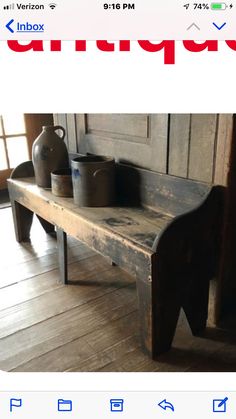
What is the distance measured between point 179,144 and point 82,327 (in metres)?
0.62

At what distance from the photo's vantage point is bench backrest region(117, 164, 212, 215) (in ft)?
3.36

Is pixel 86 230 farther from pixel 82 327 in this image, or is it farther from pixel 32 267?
pixel 32 267

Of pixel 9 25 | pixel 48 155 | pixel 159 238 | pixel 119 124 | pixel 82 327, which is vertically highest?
pixel 9 25

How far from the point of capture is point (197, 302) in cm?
101

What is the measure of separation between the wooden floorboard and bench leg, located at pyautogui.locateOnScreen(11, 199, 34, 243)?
0.24 m

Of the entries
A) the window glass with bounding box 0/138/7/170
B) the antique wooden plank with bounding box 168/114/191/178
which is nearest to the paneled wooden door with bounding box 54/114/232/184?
the antique wooden plank with bounding box 168/114/191/178

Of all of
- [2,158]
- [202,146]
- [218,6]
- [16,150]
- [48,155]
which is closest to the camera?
[218,6]

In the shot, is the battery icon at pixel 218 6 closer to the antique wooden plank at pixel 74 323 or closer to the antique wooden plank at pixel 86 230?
the antique wooden plank at pixel 86 230

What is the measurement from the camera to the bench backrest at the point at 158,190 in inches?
40.3

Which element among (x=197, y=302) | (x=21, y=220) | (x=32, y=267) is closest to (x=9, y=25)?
(x=197, y=302)
